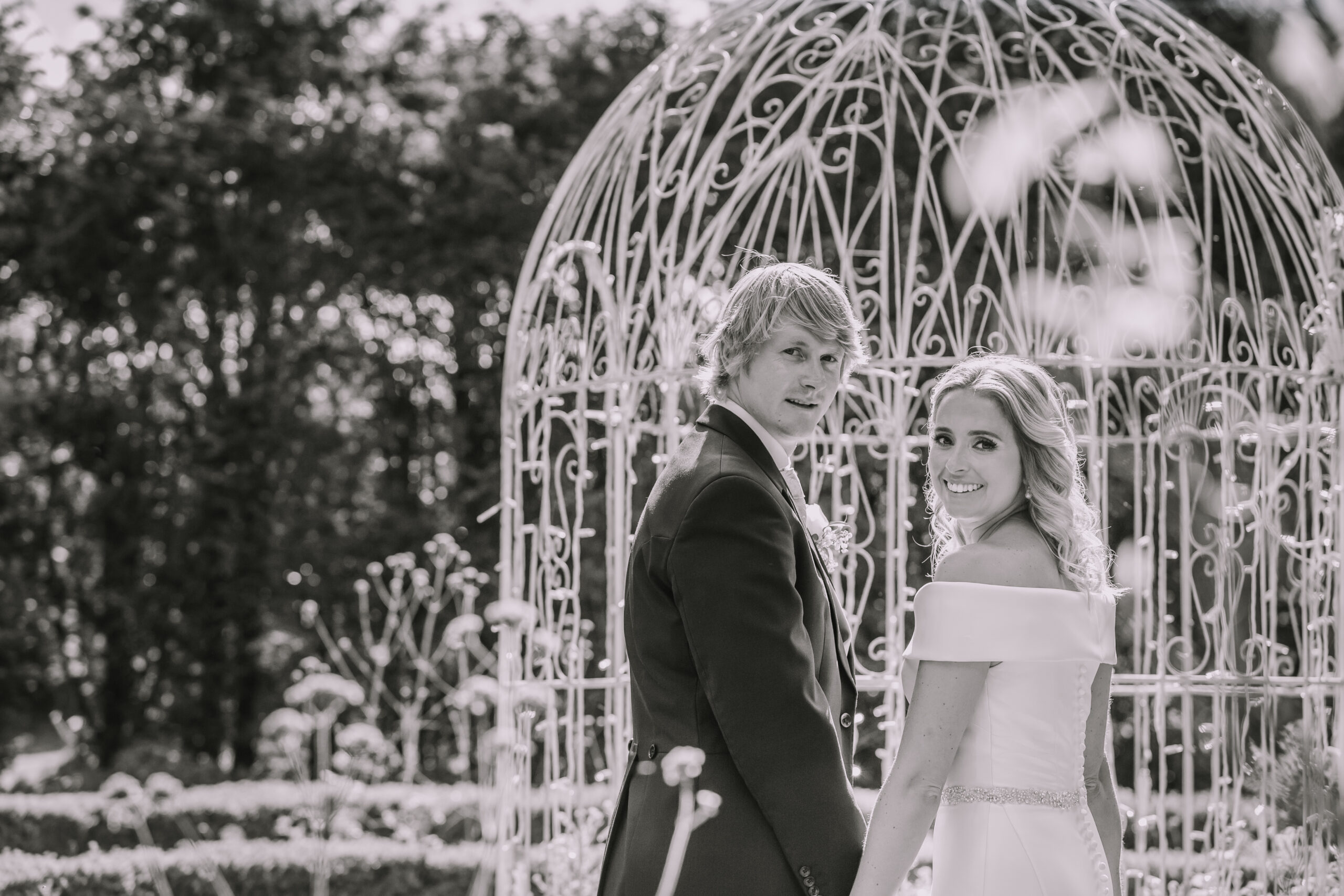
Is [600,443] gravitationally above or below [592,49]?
below

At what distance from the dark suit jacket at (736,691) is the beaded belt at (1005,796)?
17 centimetres

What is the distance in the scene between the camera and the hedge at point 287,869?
19.3 feet

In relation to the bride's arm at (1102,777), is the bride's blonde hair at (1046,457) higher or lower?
higher

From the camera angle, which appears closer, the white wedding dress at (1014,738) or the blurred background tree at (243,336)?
the white wedding dress at (1014,738)

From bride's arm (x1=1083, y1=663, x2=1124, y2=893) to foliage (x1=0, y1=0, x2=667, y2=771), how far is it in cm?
906

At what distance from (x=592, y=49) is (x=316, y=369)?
3616 millimetres

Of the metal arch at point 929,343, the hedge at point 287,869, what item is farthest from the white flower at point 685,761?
the hedge at point 287,869

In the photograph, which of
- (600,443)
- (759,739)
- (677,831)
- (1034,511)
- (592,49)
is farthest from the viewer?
(592,49)

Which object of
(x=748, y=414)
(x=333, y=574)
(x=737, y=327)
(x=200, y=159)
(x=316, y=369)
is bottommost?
(x=333, y=574)

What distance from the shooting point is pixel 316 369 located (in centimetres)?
1191

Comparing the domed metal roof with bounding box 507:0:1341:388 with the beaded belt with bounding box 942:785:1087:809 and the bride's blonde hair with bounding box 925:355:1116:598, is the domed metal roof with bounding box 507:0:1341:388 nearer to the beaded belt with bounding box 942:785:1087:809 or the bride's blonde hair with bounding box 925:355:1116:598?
the bride's blonde hair with bounding box 925:355:1116:598

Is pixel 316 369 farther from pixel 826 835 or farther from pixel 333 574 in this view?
pixel 826 835

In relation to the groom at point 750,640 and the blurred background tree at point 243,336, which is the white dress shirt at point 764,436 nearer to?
the groom at point 750,640

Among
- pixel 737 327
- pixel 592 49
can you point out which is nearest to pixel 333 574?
pixel 592 49
